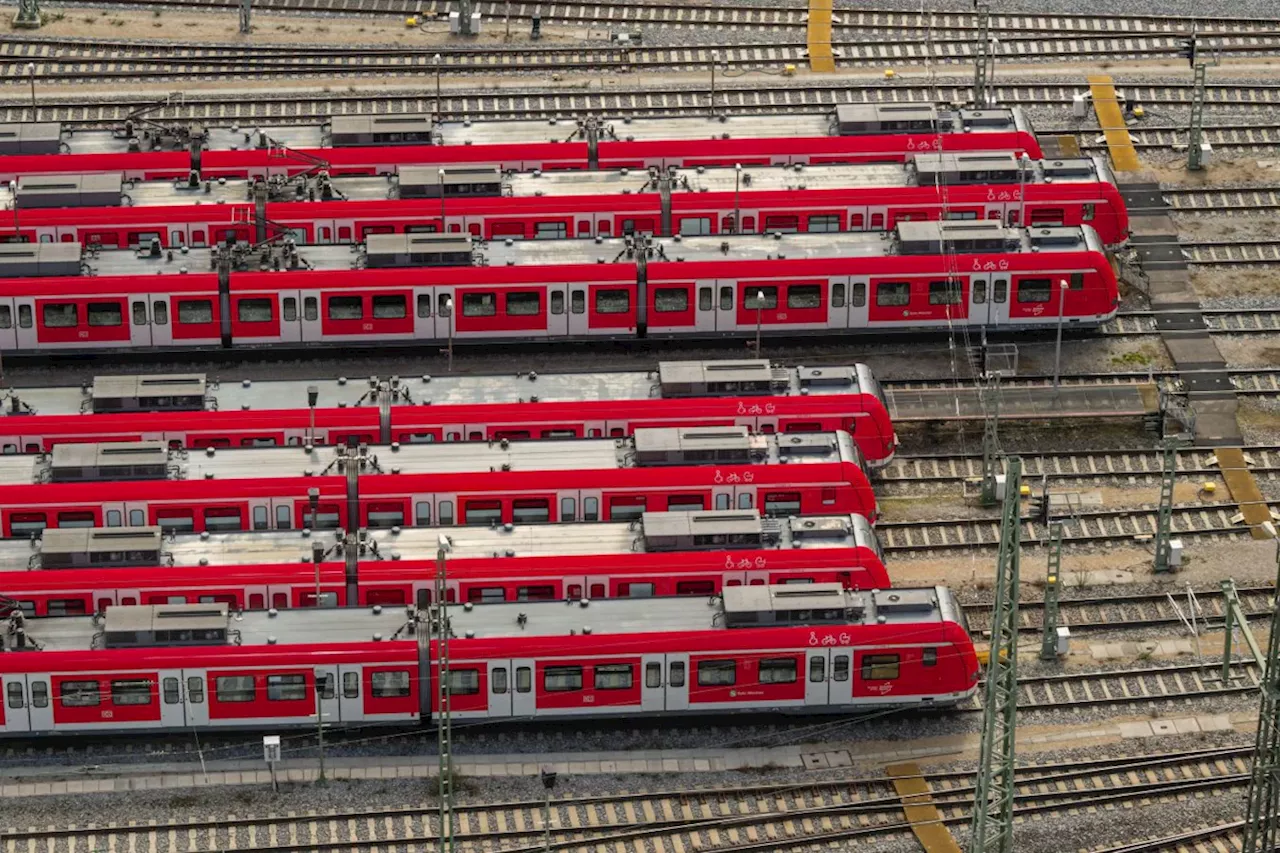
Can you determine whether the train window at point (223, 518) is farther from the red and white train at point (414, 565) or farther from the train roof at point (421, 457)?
the red and white train at point (414, 565)

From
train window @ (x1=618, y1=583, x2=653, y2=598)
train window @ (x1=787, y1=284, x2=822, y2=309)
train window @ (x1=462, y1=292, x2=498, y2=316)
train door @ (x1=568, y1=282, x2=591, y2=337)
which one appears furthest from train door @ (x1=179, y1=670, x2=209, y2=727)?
train window @ (x1=787, y1=284, x2=822, y2=309)

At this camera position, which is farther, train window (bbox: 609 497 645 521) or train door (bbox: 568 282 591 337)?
train door (bbox: 568 282 591 337)

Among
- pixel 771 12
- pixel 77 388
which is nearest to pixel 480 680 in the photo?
pixel 77 388

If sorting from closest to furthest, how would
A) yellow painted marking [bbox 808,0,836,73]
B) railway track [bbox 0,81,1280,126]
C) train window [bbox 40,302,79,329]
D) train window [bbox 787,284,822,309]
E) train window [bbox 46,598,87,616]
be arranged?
1. train window [bbox 46,598,87,616]
2. train window [bbox 40,302,79,329]
3. train window [bbox 787,284,822,309]
4. railway track [bbox 0,81,1280,126]
5. yellow painted marking [bbox 808,0,836,73]

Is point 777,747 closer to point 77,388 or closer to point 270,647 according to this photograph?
point 270,647

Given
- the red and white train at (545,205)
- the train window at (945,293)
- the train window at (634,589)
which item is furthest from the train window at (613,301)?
the train window at (634,589)

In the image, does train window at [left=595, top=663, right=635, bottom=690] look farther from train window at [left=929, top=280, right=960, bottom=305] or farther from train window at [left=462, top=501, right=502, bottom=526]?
train window at [left=929, top=280, right=960, bottom=305]
